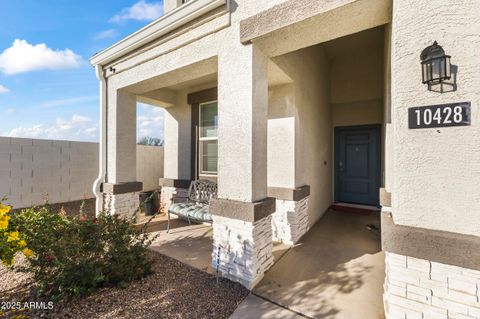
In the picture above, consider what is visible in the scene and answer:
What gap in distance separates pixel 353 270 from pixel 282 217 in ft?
4.50

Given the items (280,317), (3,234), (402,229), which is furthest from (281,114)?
(3,234)

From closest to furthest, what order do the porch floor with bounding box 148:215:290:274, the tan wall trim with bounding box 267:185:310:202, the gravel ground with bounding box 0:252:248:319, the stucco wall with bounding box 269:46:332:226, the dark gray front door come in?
the gravel ground with bounding box 0:252:248:319 → the porch floor with bounding box 148:215:290:274 → the tan wall trim with bounding box 267:185:310:202 → the stucco wall with bounding box 269:46:332:226 → the dark gray front door

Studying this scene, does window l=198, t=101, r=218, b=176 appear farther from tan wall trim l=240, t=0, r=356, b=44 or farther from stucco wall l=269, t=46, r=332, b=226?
tan wall trim l=240, t=0, r=356, b=44

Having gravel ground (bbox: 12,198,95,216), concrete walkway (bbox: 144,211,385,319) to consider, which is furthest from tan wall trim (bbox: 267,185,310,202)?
gravel ground (bbox: 12,198,95,216)

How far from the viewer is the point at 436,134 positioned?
1673 mm

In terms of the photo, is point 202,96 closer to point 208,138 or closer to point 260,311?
point 208,138

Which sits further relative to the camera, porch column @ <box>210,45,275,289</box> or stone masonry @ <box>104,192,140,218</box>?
stone masonry @ <box>104,192,140,218</box>

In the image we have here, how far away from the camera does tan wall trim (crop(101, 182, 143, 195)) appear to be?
470cm

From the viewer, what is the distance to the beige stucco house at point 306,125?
1615 mm

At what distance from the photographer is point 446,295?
1622 mm

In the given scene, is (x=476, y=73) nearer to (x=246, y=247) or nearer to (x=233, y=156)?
(x=233, y=156)

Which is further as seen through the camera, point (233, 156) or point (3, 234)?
point (233, 156)

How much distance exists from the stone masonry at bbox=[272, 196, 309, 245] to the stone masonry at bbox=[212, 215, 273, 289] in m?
0.96

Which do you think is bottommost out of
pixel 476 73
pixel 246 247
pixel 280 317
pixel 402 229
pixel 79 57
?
pixel 280 317
